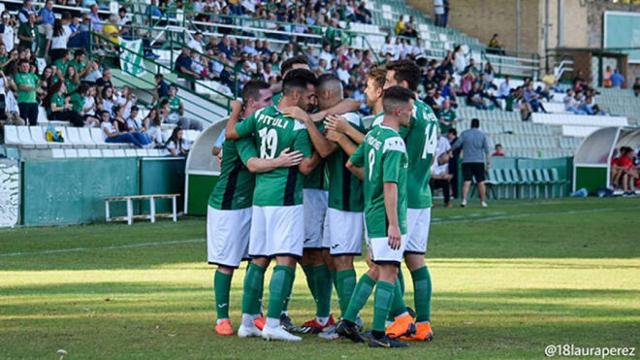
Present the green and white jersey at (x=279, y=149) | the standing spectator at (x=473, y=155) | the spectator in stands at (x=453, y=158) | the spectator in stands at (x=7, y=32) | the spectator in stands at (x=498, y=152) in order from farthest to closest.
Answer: the spectator in stands at (x=498, y=152)
the spectator in stands at (x=453, y=158)
the standing spectator at (x=473, y=155)
the spectator in stands at (x=7, y=32)
the green and white jersey at (x=279, y=149)

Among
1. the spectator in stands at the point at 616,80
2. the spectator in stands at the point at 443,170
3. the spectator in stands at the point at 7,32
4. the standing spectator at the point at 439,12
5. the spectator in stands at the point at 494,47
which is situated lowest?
the spectator in stands at the point at 443,170

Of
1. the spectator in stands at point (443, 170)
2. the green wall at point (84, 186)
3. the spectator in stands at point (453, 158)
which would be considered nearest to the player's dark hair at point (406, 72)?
the green wall at point (84, 186)

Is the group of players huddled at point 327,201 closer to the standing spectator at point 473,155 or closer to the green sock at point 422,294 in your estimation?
the green sock at point 422,294

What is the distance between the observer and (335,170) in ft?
36.8

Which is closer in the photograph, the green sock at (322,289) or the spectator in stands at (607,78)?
the green sock at (322,289)

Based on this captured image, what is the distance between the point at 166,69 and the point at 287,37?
30.4ft

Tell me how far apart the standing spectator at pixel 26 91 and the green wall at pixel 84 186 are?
1775mm

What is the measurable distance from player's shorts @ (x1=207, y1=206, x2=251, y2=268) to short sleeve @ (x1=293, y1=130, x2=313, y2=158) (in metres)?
0.81

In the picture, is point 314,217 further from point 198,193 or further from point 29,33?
point 29,33

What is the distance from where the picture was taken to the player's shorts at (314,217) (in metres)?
11.4

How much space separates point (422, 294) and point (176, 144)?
18718 millimetres

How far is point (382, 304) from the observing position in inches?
416

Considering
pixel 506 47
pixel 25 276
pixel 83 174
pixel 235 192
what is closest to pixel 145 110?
pixel 83 174

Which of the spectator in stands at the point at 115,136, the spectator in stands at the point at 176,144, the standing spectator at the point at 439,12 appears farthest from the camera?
the standing spectator at the point at 439,12
